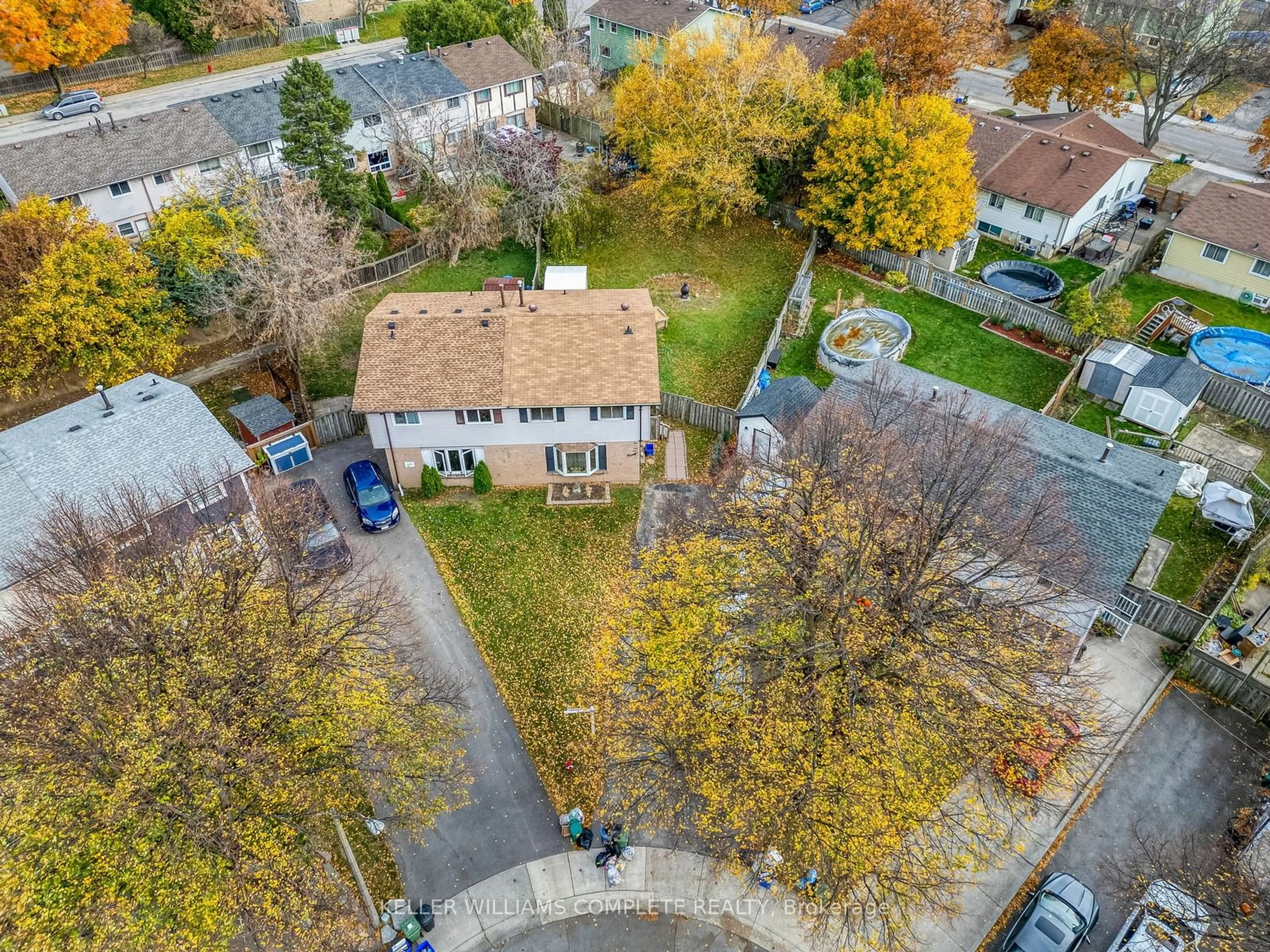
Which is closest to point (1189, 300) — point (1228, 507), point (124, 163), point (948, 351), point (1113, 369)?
point (1113, 369)

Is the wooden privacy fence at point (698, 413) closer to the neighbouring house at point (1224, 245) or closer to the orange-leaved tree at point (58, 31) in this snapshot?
the neighbouring house at point (1224, 245)

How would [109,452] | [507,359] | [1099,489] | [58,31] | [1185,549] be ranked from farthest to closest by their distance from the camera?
1. [58,31]
2. [507,359]
3. [1185,549]
4. [109,452]
5. [1099,489]

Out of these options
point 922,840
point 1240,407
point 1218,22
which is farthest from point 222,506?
point 1218,22

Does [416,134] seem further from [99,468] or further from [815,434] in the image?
[815,434]

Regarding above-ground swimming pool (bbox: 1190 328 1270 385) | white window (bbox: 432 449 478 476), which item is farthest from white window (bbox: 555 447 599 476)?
above-ground swimming pool (bbox: 1190 328 1270 385)

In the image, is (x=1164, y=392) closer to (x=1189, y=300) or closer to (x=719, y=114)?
(x=1189, y=300)

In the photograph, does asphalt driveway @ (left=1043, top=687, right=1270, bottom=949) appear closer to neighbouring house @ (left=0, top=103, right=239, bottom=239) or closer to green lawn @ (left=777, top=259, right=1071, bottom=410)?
green lawn @ (left=777, top=259, right=1071, bottom=410)
